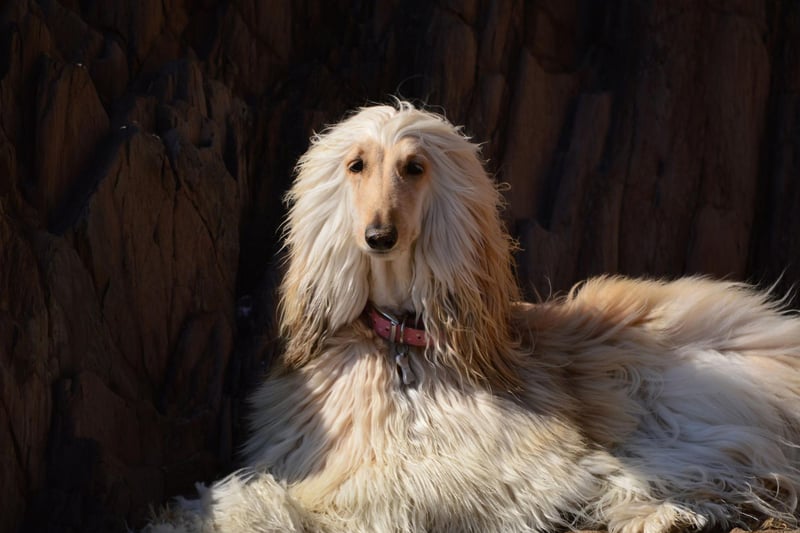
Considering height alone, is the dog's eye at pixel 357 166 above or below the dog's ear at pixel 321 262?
above

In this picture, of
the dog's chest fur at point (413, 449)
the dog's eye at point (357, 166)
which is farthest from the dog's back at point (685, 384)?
the dog's eye at point (357, 166)

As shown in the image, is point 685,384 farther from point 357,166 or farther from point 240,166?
point 240,166

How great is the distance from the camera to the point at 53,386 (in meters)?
3.95

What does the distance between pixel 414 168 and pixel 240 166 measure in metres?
1.35

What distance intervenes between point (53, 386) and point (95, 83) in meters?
1.53

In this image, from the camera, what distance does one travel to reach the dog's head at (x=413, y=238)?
4.27 metres

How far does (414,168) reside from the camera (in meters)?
4.31

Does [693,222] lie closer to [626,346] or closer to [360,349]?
[626,346]

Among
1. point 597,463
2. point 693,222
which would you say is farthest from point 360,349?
point 693,222

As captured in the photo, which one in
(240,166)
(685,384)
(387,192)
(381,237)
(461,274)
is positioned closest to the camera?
(381,237)

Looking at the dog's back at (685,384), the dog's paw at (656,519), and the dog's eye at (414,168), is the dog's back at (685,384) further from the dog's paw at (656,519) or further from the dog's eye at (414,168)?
the dog's eye at (414,168)

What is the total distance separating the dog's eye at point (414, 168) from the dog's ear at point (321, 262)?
0.88 ft

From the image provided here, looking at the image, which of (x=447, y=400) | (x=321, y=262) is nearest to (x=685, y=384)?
(x=447, y=400)

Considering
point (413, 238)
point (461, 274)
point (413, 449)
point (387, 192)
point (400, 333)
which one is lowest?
point (413, 449)
